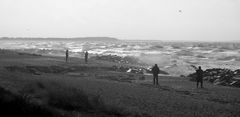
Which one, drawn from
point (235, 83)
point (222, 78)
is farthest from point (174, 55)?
point (235, 83)

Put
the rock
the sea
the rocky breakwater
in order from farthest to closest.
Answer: the sea < the rocky breakwater < the rock

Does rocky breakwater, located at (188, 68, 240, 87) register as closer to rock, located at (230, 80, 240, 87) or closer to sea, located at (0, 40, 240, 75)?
rock, located at (230, 80, 240, 87)

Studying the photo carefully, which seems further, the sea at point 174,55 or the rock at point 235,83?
the sea at point 174,55

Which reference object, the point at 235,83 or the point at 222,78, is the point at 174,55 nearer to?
the point at 222,78

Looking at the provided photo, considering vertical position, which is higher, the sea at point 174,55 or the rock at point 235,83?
the rock at point 235,83

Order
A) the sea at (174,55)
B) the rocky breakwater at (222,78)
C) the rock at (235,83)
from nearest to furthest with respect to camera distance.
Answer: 1. the rock at (235,83)
2. the rocky breakwater at (222,78)
3. the sea at (174,55)

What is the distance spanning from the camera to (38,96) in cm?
1010

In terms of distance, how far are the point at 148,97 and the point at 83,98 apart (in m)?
5.61

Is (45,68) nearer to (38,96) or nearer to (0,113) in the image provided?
(38,96)

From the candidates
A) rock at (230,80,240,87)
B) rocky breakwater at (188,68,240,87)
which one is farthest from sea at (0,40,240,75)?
rock at (230,80,240,87)

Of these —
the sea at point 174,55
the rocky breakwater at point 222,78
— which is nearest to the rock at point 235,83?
the rocky breakwater at point 222,78

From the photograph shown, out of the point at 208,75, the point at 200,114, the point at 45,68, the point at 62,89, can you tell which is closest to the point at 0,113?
the point at 62,89

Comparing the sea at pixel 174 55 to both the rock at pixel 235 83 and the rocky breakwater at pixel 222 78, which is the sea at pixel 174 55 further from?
the rock at pixel 235 83

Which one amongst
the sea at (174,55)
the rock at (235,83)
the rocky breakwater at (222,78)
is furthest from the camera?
the sea at (174,55)
